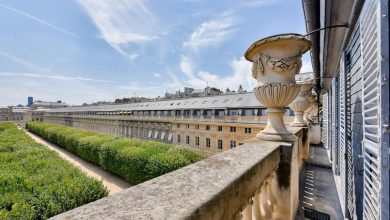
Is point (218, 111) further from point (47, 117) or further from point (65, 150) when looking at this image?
point (47, 117)

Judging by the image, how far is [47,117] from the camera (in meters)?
74.9

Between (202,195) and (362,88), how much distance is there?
5.99 feet

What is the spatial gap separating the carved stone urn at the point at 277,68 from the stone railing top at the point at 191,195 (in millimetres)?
952

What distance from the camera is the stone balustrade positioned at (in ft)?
2.39

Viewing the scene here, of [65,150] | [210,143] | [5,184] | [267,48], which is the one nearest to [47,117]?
[65,150]

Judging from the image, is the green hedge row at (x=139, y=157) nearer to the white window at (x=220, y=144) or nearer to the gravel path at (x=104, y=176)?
the gravel path at (x=104, y=176)

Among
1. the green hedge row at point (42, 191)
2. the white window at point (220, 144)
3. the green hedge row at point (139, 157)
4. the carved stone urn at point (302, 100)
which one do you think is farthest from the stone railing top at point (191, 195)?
the white window at point (220, 144)

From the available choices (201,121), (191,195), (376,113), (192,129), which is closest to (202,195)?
(191,195)

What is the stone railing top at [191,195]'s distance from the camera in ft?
2.37

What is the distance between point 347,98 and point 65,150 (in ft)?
87.5

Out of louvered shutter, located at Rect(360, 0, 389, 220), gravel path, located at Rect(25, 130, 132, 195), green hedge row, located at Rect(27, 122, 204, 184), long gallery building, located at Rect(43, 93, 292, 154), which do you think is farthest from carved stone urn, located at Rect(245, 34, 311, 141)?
long gallery building, located at Rect(43, 93, 292, 154)

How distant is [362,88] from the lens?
1.72 m

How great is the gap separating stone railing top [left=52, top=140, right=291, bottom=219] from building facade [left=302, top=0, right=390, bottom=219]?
0.74 meters

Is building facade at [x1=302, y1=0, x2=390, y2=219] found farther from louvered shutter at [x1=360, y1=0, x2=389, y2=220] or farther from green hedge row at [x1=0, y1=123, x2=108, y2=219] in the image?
green hedge row at [x1=0, y1=123, x2=108, y2=219]
